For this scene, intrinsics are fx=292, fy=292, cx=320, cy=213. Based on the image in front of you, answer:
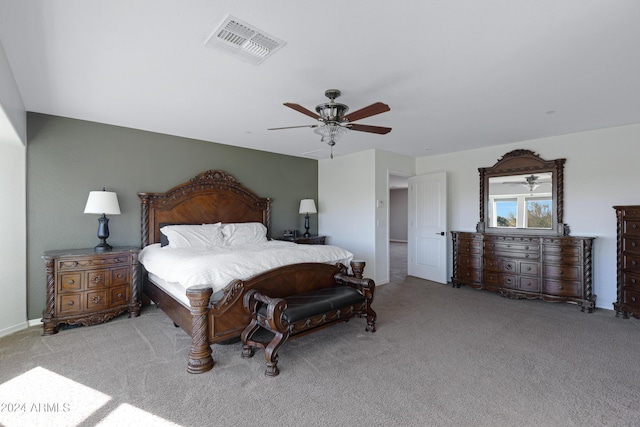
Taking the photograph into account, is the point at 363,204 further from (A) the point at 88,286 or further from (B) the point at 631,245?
(A) the point at 88,286

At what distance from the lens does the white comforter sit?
2598 mm

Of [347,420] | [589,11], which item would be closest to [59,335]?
[347,420]

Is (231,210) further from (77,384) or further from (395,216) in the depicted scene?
(395,216)

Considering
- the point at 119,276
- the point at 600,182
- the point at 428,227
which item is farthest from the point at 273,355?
the point at 600,182

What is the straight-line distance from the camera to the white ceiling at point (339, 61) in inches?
68.9

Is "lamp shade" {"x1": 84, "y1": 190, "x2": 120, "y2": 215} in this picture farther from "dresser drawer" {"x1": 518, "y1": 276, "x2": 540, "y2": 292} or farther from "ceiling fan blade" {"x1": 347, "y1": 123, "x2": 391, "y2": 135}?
"dresser drawer" {"x1": 518, "y1": 276, "x2": 540, "y2": 292}

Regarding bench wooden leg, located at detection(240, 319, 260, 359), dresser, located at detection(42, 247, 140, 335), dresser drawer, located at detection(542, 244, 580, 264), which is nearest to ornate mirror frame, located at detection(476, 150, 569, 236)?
dresser drawer, located at detection(542, 244, 580, 264)

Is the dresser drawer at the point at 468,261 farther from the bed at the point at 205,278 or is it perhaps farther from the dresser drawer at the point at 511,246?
the bed at the point at 205,278

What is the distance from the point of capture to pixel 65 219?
3.61 m

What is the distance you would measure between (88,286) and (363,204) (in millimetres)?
4132

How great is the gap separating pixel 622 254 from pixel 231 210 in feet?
18.1

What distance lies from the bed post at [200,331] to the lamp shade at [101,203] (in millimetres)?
2030

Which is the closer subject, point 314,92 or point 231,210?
point 314,92

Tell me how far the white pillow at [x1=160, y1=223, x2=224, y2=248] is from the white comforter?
244 millimetres
